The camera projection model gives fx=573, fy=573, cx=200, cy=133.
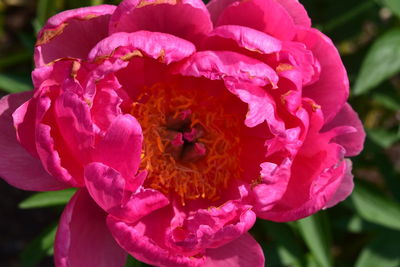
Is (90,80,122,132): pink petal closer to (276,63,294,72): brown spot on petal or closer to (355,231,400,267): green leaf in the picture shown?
(276,63,294,72): brown spot on petal

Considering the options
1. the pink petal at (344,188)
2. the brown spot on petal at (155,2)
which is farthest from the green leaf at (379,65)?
the brown spot on petal at (155,2)

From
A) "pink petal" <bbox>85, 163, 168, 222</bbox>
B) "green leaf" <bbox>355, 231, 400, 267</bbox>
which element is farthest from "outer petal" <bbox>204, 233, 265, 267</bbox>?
"green leaf" <bbox>355, 231, 400, 267</bbox>

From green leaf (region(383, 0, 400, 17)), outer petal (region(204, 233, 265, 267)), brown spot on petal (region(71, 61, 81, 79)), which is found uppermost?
brown spot on petal (region(71, 61, 81, 79))

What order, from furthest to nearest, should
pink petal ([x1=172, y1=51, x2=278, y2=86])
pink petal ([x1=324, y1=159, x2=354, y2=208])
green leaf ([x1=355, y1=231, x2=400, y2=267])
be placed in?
green leaf ([x1=355, y1=231, x2=400, y2=267]) < pink petal ([x1=324, y1=159, x2=354, y2=208]) < pink petal ([x1=172, y1=51, x2=278, y2=86])

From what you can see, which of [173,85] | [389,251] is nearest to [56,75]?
[173,85]

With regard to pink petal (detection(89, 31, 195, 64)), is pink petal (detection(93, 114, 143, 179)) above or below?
below

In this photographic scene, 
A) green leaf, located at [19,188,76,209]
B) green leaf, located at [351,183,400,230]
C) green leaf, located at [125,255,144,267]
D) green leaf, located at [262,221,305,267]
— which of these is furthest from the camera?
green leaf, located at [262,221,305,267]
